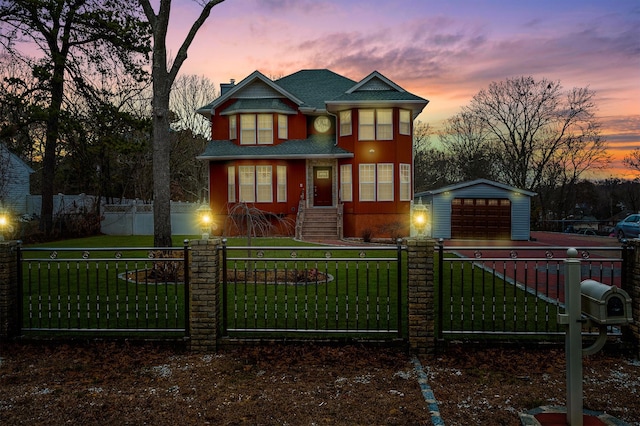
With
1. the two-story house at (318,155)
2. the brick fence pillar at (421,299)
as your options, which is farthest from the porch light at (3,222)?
the two-story house at (318,155)

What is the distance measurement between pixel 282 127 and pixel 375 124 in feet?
17.4

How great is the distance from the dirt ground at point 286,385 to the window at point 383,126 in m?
17.4

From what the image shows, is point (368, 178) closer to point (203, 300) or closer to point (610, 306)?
point (203, 300)

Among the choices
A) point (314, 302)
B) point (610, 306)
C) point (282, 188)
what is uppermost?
point (282, 188)

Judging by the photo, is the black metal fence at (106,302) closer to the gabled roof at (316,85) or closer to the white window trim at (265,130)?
the white window trim at (265,130)

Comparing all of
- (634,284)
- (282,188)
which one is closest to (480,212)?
(282,188)

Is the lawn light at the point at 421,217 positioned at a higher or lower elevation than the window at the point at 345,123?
lower

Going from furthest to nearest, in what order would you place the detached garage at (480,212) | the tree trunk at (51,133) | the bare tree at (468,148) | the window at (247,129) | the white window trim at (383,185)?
the bare tree at (468,148), the window at (247,129), the detached garage at (480,212), the white window trim at (383,185), the tree trunk at (51,133)

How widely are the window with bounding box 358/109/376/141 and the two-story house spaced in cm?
5

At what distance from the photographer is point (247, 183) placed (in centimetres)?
2319

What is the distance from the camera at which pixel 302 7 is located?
1559 centimetres

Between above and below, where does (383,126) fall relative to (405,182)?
above

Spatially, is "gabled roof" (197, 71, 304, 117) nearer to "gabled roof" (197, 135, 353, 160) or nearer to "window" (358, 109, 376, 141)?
"gabled roof" (197, 135, 353, 160)

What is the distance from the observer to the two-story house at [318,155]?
2192 centimetres
